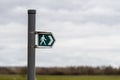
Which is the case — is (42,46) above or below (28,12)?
below

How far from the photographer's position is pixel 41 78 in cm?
5147

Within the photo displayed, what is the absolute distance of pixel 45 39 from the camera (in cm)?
957

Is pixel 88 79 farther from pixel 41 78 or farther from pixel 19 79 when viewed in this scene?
pixel 19 79

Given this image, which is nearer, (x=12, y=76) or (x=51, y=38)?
(x=51, y=38)

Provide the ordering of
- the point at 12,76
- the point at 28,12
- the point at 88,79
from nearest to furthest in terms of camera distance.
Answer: the point at 28,12, the point at 12,76, the point at 88,79

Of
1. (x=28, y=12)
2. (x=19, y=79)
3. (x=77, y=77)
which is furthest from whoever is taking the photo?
(x=77, y=77)

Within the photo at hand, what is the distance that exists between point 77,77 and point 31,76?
4894 cm

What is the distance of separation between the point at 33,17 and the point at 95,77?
155 ft

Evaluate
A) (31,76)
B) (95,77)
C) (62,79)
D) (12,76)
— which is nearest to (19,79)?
(12,76)

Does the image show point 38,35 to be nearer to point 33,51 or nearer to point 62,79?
point 33,51

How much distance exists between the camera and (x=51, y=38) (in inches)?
376

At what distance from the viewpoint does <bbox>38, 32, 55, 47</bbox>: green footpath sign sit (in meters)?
9.51

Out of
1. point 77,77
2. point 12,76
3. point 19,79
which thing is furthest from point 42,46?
point 77,77

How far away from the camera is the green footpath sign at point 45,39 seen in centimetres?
951
